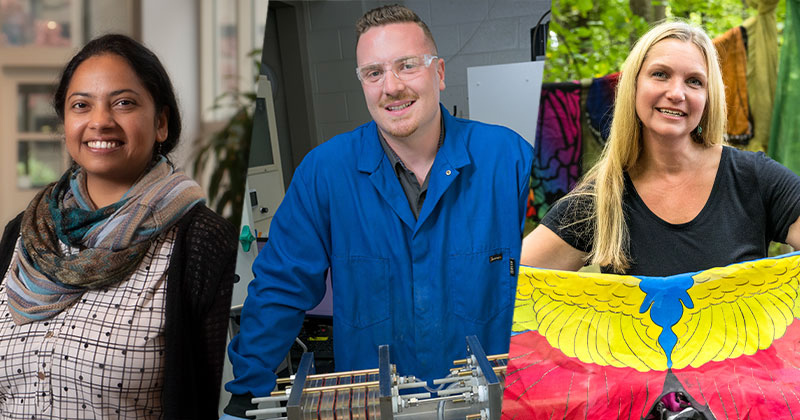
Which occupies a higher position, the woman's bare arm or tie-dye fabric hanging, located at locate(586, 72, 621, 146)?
tie-dye fabric hanging, located at locate(586, 72, 621, 146)

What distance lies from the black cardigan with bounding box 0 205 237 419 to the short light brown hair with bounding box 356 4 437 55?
40 centimetres

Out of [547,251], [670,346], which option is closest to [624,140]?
[547,251]

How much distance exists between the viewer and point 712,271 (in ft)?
2.51

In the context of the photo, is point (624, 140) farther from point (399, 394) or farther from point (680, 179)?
point (399, 394)

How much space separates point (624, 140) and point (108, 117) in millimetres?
781

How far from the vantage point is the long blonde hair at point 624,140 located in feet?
2.48

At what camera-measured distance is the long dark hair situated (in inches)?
42.4

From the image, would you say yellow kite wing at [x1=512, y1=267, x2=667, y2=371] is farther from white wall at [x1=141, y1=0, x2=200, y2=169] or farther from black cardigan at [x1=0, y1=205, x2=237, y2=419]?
white wall at [x1=141, y1=0, x2=200, y2=169]

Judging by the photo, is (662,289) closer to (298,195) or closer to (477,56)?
(477,56)

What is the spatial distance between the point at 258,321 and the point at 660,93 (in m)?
0.59

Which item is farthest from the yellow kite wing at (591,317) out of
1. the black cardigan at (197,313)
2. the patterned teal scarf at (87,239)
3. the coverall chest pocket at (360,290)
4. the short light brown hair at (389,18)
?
the patterned teal scarf at (87,239)

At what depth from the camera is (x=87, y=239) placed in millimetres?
1094

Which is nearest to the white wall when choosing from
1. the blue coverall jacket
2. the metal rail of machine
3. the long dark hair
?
the long dark hair

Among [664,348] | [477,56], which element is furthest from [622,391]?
[477,56]
